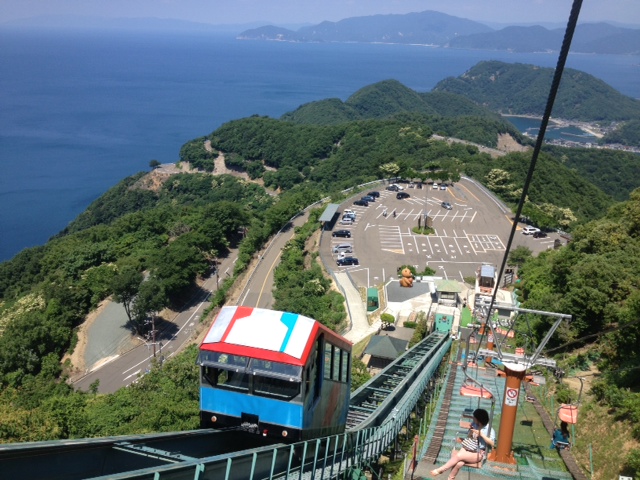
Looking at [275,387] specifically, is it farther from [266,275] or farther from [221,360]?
[266,275]

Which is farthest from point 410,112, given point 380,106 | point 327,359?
point 327,359

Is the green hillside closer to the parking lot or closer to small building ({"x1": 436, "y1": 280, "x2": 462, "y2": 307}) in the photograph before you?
the parking lot

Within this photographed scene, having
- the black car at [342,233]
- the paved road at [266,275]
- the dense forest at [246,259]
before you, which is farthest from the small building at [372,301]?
the black car at [342,233]

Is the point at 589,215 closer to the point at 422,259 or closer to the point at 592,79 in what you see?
the point at 422,259

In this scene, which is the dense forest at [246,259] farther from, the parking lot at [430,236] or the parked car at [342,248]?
the parking lot at [430,236]

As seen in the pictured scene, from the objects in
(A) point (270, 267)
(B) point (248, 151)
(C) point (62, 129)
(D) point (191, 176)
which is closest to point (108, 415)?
(A) point (270, 267)

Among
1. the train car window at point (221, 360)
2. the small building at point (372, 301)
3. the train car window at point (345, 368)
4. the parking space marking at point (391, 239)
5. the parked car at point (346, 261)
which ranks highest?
the train car window at point (221, 360)

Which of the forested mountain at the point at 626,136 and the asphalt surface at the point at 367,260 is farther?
the forested mountain at the point at 626,136
